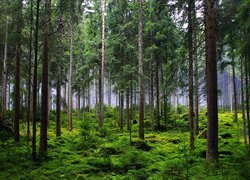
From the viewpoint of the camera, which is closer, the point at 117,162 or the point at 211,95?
the point at 211,95

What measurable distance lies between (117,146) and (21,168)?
19.2 feet

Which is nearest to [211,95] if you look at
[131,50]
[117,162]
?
[117,162]

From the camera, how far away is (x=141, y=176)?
9.59m

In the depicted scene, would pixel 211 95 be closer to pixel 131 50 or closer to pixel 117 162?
pixel 117 162

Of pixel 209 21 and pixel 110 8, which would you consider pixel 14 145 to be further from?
pixel 110 8

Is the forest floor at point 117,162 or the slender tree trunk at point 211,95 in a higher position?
the slender tree trunk at point 211,95

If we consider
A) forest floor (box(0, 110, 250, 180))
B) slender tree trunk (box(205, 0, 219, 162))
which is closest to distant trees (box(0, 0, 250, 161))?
slender tree trunk (box(205, 0, 219, 162))

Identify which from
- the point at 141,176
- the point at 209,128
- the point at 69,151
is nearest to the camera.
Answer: the point at 141,176

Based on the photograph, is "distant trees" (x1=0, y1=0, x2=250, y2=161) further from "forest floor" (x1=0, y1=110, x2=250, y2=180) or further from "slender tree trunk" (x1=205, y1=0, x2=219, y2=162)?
"forest floor" (x1=0, y1=110, x2=250, y2=180)

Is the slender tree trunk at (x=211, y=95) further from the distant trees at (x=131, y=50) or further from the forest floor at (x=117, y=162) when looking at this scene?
the forest floor at (x=117, y=162)

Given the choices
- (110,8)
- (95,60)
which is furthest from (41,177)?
(110,8)

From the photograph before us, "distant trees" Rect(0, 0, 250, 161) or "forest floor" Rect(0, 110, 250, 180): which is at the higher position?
"distant trees" Rect(0, 0, 250, 161)

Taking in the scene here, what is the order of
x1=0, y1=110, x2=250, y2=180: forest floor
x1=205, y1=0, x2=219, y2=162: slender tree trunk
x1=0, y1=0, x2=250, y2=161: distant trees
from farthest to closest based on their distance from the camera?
x1=0, y1=0, x2=250, y2=161: distant trees
x1=205, y1=0, x2=219, y2=162: slender tree trunk
x1=0, y1=110, x2=250, y2=180: forest floor

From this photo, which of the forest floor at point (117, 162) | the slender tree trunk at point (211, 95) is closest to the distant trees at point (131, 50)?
the slender tree trunk at point (211, 95)
